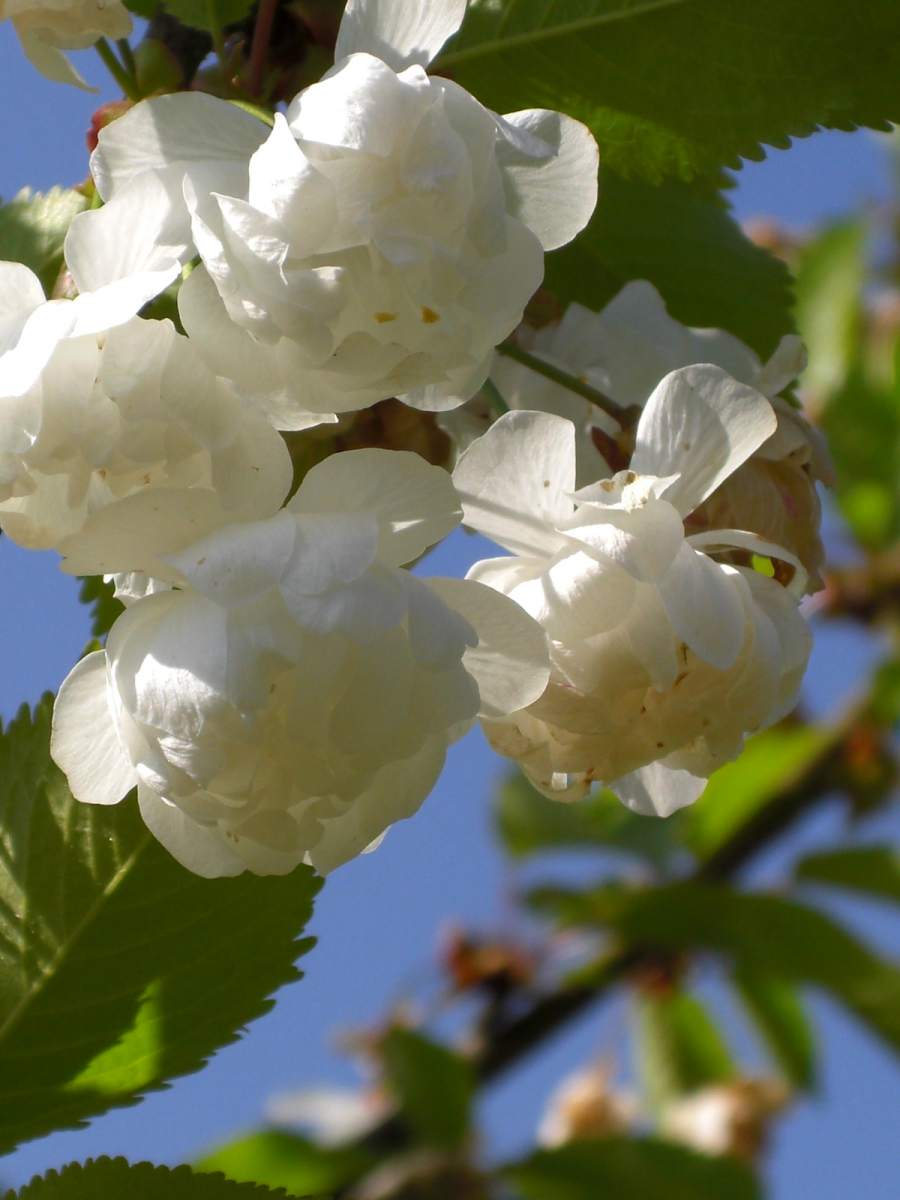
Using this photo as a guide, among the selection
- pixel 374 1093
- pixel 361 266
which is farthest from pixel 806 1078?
pixel 361 266

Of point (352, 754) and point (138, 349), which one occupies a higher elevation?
point (138, 349)

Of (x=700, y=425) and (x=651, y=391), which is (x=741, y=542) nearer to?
(x=700, y=425)

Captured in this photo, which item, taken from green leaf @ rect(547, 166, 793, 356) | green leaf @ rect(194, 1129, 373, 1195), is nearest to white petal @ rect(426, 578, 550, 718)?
green leaf @ rect(547, 166, 793, 356)

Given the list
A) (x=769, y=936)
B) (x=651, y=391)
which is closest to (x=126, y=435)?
(x=651, y=391)

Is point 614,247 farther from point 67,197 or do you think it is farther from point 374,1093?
point 374,1093

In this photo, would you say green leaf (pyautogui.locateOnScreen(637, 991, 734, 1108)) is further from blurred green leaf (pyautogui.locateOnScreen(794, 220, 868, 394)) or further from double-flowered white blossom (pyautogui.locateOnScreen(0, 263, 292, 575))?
double-flowered white blossom (pyautogui.locateOnScreen(0, 263, 292, 575))

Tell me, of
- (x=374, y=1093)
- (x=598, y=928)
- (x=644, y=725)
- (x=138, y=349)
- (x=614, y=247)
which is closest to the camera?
(x=138, y=349)

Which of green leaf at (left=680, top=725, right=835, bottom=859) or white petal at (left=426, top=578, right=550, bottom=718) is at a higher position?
white petal at (left=426, top=578, right=550, bottom=718)
